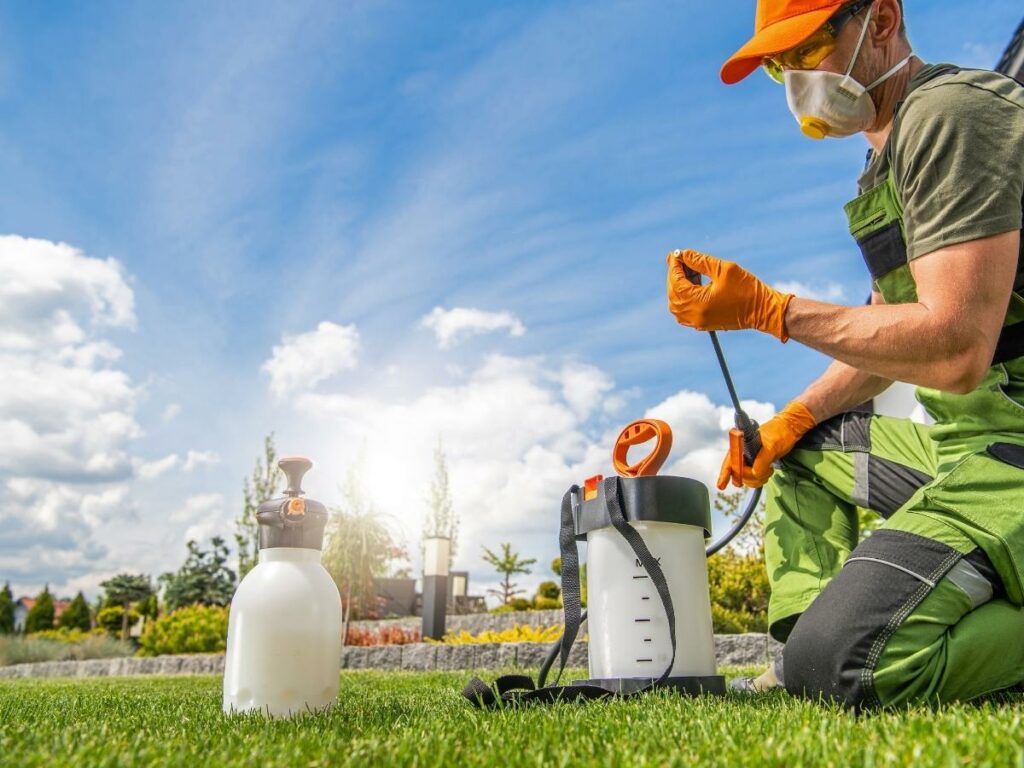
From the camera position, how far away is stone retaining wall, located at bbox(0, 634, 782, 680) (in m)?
6.30

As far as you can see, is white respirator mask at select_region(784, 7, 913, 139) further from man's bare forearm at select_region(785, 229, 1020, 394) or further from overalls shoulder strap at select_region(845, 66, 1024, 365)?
man's bare forearm at select_region(785, 229, 1020, 394)

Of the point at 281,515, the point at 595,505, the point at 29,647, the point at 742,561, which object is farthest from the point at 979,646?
the point at 29,647

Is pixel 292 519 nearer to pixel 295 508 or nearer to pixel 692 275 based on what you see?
pixel 295 508

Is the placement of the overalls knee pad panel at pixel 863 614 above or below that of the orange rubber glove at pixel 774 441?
below

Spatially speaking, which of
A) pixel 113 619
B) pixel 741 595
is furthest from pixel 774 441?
pixel 113 619

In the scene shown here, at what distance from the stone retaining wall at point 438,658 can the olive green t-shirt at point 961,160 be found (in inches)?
147

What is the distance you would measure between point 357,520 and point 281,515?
1319 centimetres

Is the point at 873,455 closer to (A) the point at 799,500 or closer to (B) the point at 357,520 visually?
(A) the point at 799,500

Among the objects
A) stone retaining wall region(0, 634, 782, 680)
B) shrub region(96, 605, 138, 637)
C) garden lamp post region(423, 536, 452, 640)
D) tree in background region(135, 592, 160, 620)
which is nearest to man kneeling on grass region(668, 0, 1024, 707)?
stone retaining wall region(0, 634, 782, 680)

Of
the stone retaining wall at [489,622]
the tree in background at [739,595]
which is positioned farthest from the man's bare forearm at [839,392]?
the stone retaining wall at [489,622]

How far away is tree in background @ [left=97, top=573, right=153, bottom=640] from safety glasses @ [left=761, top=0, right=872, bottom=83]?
27769 millimetres

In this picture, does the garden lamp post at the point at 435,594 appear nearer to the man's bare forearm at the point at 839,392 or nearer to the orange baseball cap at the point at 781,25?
the man's bare forearm at the point at 839,392

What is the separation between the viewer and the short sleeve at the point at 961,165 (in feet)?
7.00

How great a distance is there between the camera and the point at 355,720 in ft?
5.79
